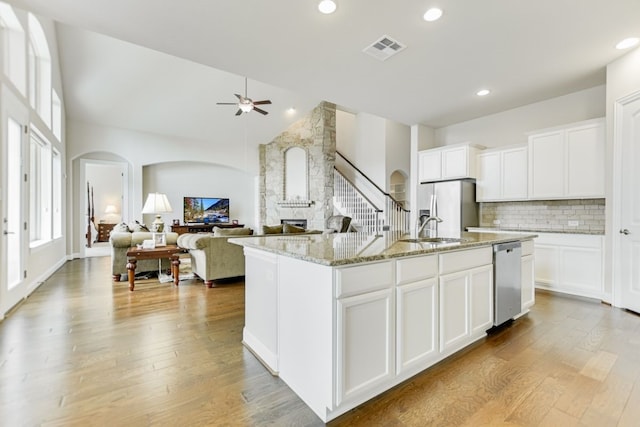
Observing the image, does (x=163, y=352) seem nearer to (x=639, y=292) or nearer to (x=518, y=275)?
(x=518, y=275)

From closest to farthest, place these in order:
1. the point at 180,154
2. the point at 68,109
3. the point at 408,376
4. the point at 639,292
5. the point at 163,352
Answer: the point at 408,376, the point at 163,352, the point at 639,292, the point at 68,109, the point at 180,154

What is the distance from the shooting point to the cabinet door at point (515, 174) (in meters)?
4.68

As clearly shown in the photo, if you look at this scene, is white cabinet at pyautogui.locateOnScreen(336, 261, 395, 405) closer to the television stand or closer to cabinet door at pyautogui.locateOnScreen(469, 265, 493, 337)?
cabinet door at pyautogui.locateOnScreen(469, 265, 493, 337)

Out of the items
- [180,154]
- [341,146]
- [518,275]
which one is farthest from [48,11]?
[341,146]

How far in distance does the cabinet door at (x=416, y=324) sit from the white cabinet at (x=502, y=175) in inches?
141

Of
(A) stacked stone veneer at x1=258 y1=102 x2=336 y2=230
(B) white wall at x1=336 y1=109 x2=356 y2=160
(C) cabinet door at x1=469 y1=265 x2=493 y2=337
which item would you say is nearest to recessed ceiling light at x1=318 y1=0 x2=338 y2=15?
(C) cabinet door at x1=469 y1=265 x2=493 y2=337

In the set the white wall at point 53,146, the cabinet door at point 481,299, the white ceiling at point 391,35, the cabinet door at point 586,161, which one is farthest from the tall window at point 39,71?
the cabinet door at point 586,161

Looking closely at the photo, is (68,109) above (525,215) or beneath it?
above

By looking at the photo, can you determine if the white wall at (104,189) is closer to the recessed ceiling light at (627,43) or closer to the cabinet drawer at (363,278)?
the cabinet drawer at (363,278)

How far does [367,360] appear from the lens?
1.74 meters

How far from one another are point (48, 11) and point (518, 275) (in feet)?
16.6

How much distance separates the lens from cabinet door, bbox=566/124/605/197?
3.91 m

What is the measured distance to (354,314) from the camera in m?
1.67

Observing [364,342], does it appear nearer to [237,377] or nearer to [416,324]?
[416,324]
